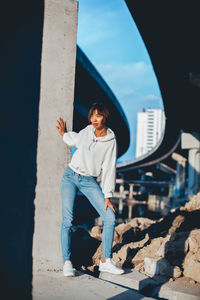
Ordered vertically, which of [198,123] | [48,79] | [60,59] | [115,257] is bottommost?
[115,257]

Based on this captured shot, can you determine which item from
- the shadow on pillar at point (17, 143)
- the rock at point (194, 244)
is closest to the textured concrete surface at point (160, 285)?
the rock at point (194, 244)

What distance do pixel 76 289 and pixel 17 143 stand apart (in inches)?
75.8

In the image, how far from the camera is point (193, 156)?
2470cm

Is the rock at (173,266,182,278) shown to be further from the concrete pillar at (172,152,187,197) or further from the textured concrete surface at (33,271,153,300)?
the concrete pillar at (172,152,187,197)

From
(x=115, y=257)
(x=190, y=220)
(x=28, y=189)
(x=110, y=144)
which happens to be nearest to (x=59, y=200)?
(x=110, y=144)

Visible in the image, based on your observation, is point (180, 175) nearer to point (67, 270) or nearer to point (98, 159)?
point (98, 159)

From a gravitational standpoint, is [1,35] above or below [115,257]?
above

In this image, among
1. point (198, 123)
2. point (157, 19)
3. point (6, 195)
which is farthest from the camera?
point (198, 123)

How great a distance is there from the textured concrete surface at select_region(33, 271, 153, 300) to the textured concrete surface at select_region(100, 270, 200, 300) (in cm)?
39

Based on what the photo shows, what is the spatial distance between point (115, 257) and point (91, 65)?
9.11 m

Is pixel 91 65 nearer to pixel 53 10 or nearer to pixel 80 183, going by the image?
pixel 53 10

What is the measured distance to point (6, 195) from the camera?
159 centimetres

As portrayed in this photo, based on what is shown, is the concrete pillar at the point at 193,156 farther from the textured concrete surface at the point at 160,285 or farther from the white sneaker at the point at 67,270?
the white sneaker at the point at 67,270

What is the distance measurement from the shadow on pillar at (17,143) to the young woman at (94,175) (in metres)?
1.76
